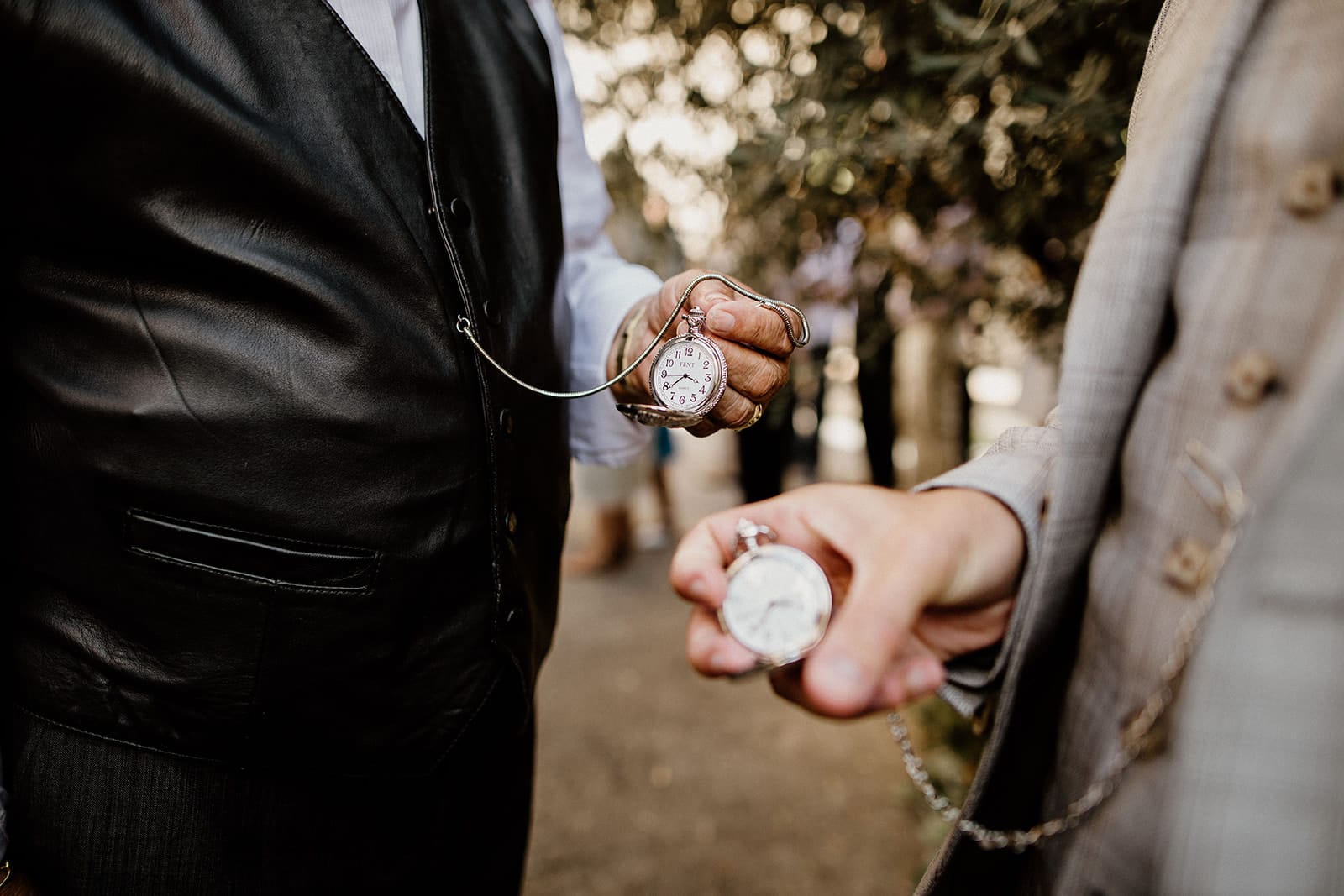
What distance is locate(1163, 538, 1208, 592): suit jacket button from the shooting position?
25.7 inches

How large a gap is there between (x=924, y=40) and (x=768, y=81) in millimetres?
562

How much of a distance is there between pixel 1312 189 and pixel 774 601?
2.01 ft

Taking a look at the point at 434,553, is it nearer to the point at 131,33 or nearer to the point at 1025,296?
the point at 131,33

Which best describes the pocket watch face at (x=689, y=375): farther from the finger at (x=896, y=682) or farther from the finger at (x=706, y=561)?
the finger at (x=896, y=682)

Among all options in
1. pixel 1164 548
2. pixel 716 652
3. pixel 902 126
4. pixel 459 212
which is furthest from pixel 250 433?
pixel 902 126

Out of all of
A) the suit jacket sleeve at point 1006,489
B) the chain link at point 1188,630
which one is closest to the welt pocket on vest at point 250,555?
the suit jacket sleeve at point 1006,489

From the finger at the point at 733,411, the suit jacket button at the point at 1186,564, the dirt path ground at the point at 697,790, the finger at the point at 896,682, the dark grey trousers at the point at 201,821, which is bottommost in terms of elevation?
the dirt path ground at the point at 697,790

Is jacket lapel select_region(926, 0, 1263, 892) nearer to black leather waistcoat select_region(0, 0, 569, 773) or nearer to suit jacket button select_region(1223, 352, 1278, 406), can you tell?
suit jacket button select_region(1223, 352, 1278, 406)

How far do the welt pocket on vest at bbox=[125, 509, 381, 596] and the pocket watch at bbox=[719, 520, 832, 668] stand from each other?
0.61 meters

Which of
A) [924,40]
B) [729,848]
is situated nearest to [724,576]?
[924,40]

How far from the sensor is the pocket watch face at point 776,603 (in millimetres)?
821

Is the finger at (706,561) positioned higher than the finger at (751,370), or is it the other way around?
the finger at (751,370)

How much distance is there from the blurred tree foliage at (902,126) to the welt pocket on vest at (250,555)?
1.52 metres

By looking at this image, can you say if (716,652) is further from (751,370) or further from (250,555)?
(250,555)
